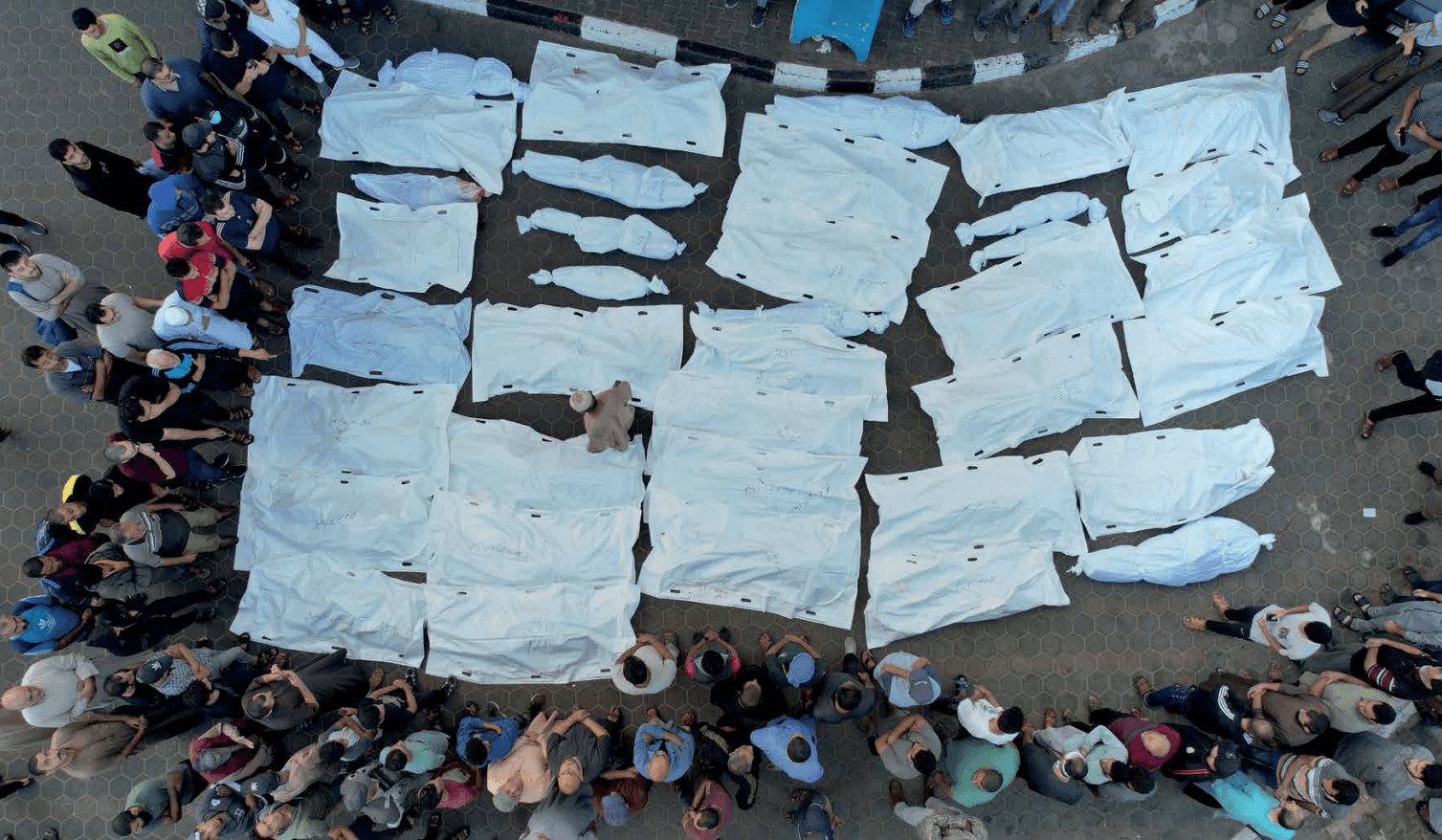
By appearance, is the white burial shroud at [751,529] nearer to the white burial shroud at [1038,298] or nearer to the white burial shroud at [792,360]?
the white burial shroud at [792,360]

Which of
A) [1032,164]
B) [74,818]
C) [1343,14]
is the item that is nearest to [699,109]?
[1032,164]

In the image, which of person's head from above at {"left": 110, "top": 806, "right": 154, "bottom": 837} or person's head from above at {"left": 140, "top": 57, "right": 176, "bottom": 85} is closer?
person's head from above at {"left": 110, "top": 806, "right": 154, "bottom": 837}

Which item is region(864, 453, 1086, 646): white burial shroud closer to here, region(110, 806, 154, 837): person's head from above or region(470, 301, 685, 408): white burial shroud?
region(470, 301, 685, 408): white burial shroud

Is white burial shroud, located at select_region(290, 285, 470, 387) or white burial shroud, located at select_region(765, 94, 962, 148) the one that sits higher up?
white burial shroud, located at select_region(765, 94, 962, 148)

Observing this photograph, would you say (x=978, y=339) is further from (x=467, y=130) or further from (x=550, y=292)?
(x=467, y=130)

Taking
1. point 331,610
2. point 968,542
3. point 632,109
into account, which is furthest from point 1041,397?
point 331,610

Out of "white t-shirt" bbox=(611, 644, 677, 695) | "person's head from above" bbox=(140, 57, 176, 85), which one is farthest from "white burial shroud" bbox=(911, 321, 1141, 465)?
"person's head from above" bbox=(140, 57, 176, 85)
